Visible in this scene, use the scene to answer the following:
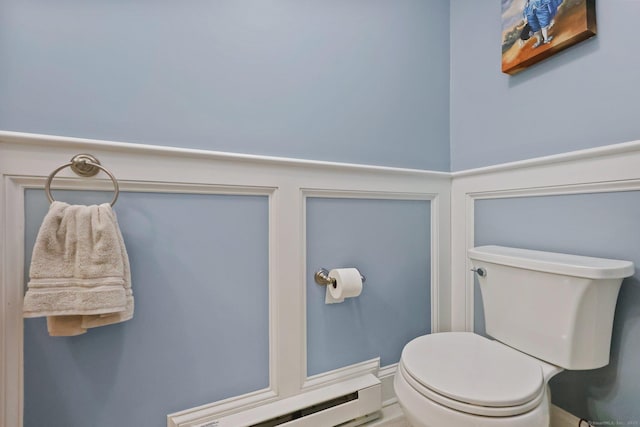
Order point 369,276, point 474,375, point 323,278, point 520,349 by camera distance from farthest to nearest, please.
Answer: point 369,276 → point 323,278 → point 520,349 → point 474,375

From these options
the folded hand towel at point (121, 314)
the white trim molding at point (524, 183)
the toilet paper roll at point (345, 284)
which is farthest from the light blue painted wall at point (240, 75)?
the toilet paper roll at point (345, 284)

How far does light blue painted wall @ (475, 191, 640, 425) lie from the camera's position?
893 mm

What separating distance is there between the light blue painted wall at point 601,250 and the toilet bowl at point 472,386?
0.21 m

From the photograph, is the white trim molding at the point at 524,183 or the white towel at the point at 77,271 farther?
the white trim molding at the point at 524,183

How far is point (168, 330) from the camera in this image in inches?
36.9

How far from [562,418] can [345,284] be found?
944mm

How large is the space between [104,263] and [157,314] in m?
0.25

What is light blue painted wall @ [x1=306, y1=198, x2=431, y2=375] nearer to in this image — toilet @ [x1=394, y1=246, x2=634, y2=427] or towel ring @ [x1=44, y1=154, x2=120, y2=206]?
toilet @ [x1=394, y1=246, x2=634, y2=427]

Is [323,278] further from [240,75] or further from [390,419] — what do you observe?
[240,75]

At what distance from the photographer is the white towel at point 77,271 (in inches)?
28.5

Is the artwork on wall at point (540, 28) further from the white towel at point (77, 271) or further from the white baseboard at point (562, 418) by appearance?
the white towel at point (77, 271)

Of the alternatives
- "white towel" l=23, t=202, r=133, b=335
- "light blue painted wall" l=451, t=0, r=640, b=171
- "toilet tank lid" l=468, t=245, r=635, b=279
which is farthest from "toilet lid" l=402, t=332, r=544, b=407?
"white towel" l=23, t=202, r=133, b=335

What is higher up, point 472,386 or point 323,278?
point 323,278


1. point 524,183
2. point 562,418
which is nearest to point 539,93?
point 524,183
